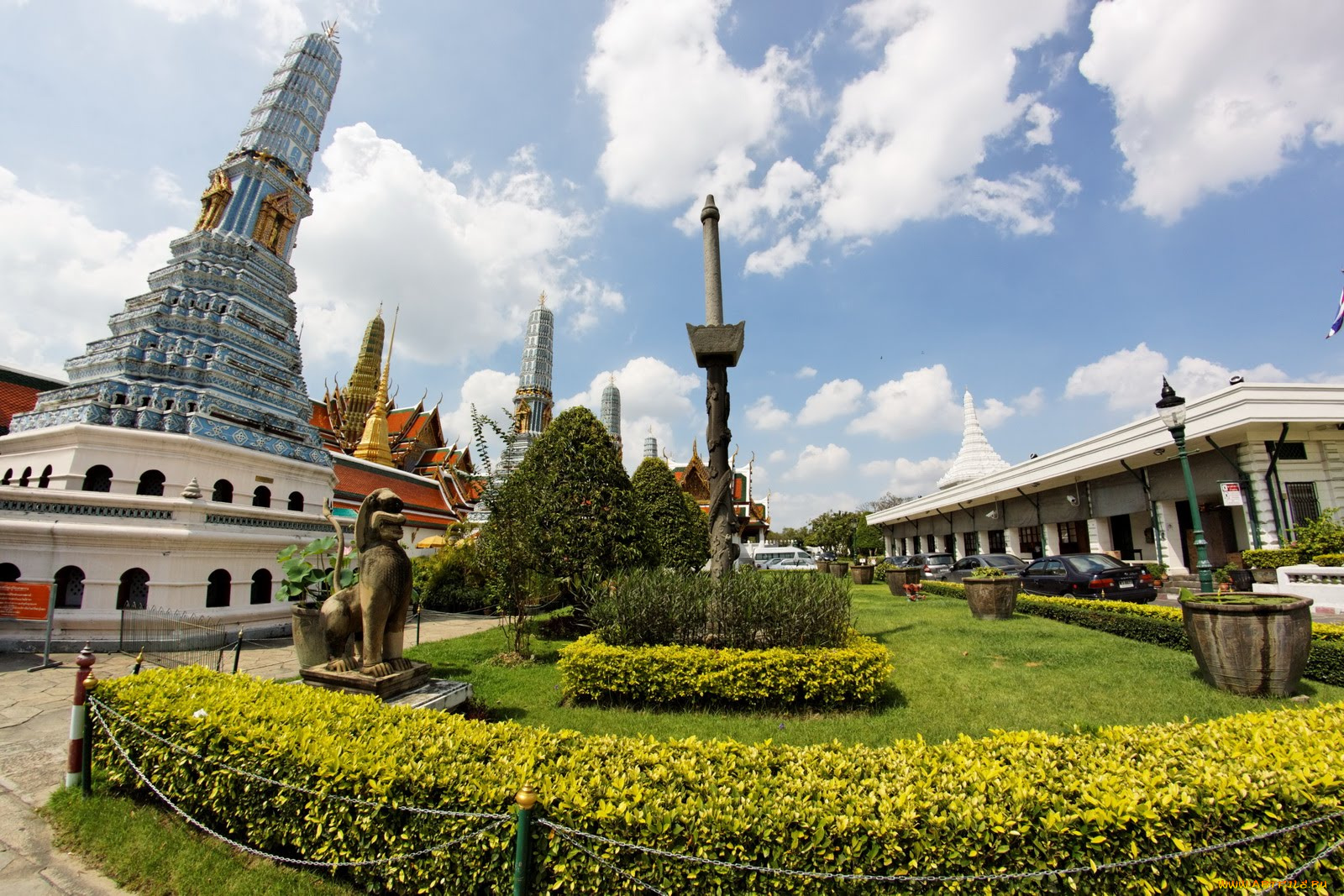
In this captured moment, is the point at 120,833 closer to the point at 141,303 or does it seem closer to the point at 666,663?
the point at 666,663

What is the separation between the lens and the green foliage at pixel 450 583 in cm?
1920

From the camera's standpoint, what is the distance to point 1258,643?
586 centimetres

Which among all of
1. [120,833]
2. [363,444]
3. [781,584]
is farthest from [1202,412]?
[363,444]

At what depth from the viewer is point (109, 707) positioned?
4613 millimetres

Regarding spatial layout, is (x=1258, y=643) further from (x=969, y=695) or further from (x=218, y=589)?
(x=218, y=589)

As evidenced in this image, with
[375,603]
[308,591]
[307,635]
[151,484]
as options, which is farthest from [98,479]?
[375,603]

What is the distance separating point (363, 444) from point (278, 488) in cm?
1404

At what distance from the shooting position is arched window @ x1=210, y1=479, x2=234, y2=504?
1289 centimetres

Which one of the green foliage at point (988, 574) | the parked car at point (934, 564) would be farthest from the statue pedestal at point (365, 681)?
the parked car at point (934, 564)

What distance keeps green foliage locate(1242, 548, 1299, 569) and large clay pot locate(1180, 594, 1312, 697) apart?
10496 millimetres

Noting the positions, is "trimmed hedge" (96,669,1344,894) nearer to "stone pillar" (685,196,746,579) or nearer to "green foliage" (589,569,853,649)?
"green foliage" (589,569,853,649)

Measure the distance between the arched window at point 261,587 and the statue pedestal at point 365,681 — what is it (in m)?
9.17

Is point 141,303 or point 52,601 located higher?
point 141,303

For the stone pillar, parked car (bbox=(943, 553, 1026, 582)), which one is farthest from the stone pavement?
parked car (bbox=(943, 553, 1026, 582))
